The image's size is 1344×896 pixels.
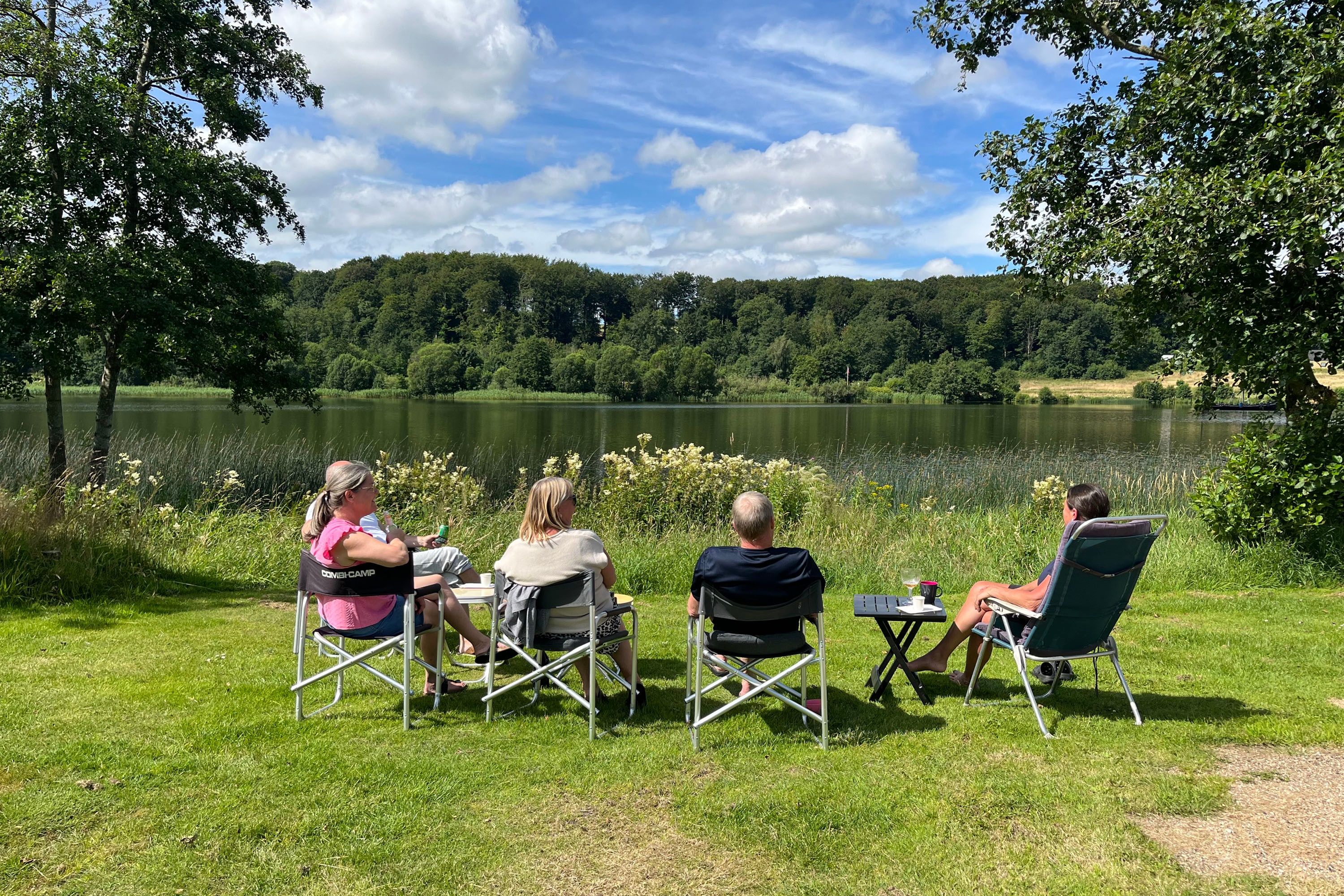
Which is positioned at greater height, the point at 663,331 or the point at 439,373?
the point at 663,331

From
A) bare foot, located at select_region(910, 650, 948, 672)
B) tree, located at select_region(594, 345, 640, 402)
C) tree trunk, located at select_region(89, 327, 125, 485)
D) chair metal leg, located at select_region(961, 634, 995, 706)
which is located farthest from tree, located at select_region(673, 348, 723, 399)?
chair metal leg, located at select_region(961, 634, 995, 706)

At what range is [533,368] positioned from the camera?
82938 mm

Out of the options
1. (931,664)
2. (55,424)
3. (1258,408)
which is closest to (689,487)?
(931,664)

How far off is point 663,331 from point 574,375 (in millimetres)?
33547

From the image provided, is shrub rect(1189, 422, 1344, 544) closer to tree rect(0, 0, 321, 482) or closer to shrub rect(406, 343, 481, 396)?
tree rect(0, 0, 321, 482)

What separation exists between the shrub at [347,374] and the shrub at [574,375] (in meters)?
18.8

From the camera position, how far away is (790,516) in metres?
10.2

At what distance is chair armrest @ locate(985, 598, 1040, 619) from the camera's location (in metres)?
3.76

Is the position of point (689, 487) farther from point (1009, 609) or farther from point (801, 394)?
point (801, 394)

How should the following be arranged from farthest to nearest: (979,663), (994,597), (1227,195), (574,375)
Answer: (574,375), (1227,195), (979,663), (994,597)

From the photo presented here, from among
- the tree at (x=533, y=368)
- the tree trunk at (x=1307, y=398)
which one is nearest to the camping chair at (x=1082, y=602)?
the tree trunk at (x=1307, y=398)

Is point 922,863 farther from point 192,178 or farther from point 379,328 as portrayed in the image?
point 379,328

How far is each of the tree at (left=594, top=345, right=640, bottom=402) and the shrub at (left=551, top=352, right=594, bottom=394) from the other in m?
2.46

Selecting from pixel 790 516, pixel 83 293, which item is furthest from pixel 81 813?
pixel 83 293
